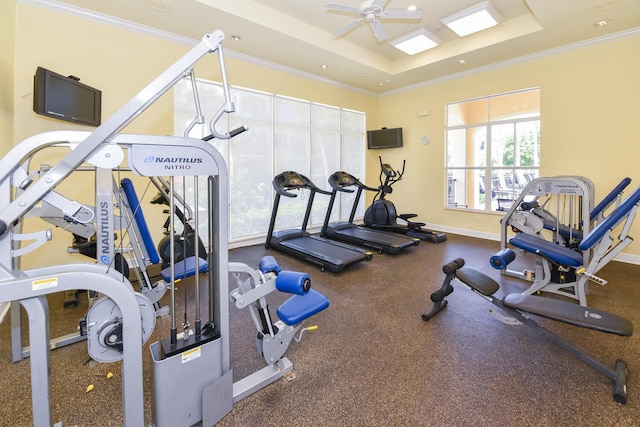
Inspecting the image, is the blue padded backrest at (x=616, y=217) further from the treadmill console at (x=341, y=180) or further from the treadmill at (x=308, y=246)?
the treadmill console at (x=341, y=180)

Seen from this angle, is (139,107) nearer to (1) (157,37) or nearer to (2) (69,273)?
(2) (69,273)

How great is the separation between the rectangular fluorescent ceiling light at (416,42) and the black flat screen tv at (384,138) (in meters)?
1.86

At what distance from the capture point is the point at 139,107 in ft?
4.16

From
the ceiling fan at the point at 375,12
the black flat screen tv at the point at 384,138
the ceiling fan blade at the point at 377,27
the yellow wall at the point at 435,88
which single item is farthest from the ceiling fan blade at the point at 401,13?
the black flat screen tv at the point at 384,138

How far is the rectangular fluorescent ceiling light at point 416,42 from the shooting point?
4.70m

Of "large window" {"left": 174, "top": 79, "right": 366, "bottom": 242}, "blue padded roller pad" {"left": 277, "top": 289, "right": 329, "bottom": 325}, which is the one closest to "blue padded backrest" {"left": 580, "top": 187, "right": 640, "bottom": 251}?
"blue padded roller pad" {"left": 277, "top": 289, "right": 329, "bottom": 325}

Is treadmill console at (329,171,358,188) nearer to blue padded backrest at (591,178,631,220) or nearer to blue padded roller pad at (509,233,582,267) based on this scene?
blue padded roller pad at (509,233,582,267)

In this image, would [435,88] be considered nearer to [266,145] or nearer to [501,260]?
[266,145]

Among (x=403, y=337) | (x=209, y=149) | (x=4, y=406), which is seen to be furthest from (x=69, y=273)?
(x=403, y=337)

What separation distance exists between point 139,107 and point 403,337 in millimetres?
2315

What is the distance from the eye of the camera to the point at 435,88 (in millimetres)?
6352

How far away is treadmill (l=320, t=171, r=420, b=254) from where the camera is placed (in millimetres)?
4773

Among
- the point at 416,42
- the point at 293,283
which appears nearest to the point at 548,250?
the point at 293,283

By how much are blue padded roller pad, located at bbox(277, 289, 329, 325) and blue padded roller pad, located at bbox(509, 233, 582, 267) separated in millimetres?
2324
